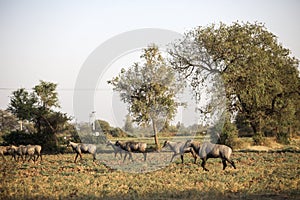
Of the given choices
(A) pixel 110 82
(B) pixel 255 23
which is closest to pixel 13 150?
(A) pixel 110 82

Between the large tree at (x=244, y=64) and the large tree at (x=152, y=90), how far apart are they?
1824mm

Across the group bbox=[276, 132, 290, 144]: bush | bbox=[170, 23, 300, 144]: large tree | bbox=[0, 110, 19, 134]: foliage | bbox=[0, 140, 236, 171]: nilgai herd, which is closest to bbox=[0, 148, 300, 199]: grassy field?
bbox=[0, 140, 236, 171]: nilgai herd

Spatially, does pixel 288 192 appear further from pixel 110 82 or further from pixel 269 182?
pixel 110 82

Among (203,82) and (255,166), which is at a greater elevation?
(203,82)

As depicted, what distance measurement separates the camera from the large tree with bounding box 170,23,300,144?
32156mm

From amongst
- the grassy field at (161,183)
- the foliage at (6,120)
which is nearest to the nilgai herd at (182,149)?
the grassy field at (161,183)

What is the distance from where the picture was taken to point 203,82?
114 feet

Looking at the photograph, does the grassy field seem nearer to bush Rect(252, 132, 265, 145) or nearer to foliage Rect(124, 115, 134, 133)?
foliage Rect(124, 115, 134, 133)

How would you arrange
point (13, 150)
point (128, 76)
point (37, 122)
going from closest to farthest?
point (13, 150), point (128, 76), point (37, 122)

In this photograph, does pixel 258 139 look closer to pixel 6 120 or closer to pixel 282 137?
pixel 282 137

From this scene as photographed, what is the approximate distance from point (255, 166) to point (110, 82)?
1971 cm

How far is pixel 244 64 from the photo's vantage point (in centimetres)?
3253

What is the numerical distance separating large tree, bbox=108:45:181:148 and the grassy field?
14.3 meters

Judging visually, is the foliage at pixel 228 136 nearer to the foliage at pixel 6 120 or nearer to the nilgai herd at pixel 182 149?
the nilgai herd at pixel 182 149
